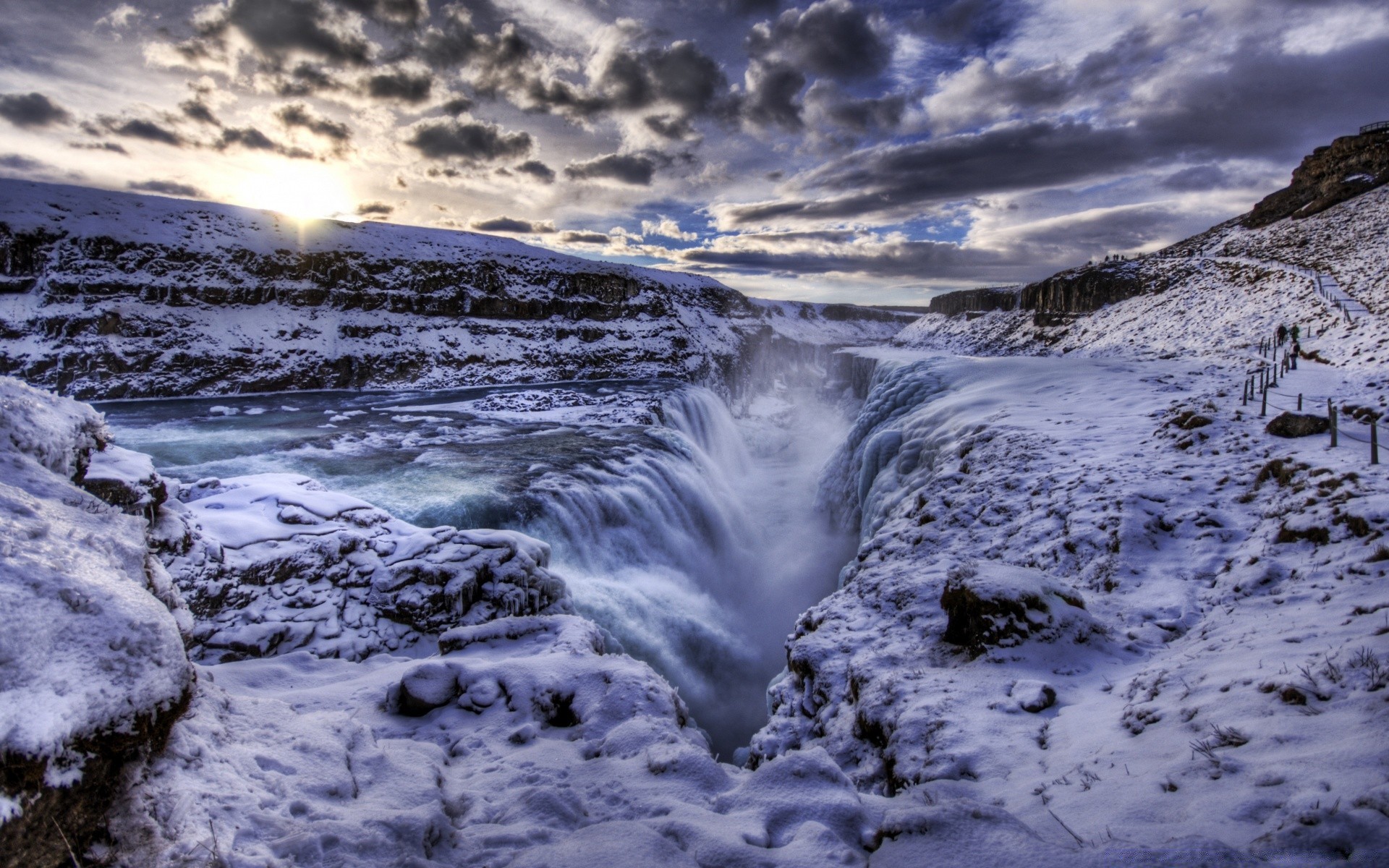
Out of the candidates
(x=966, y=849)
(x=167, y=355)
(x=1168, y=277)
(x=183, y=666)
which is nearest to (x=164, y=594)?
(x=183, y=666)

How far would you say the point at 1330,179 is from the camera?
4741 cm

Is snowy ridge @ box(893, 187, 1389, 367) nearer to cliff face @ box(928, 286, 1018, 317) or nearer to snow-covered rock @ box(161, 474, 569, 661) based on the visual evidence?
cliff face @ box(928, 286, 1018, 317)

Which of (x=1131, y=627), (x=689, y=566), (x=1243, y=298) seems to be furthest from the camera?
(x=1243, y=298)

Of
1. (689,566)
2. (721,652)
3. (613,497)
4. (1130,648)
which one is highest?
(1130,648)

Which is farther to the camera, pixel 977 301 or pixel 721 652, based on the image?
pixel 977 301

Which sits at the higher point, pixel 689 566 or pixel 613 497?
pixel 613 497

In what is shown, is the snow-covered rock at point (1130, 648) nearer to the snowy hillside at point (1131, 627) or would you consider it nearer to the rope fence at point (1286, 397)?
the snowy hillside at point (1131, 627)

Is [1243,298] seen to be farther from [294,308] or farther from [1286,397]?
[294,308]

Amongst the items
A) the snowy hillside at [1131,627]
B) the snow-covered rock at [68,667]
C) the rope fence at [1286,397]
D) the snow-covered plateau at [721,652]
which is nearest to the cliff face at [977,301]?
the rope fence at [1286,397]

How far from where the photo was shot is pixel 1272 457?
7.93 m

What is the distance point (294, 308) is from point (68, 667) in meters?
56.9

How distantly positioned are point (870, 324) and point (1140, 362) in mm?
125953

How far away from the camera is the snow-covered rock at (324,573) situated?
6.62 metres

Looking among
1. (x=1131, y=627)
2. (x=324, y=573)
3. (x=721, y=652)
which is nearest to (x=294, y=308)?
(x=324, y=573)
